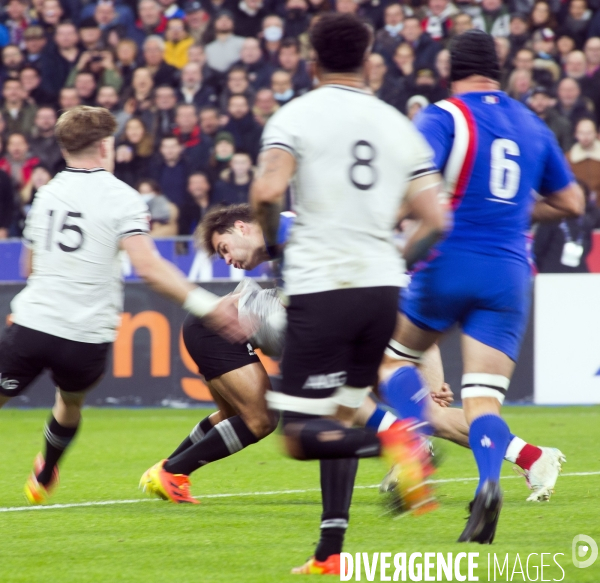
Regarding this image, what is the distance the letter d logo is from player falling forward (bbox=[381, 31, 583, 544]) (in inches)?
16.8

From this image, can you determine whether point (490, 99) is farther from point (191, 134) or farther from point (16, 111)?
point (16, 111)

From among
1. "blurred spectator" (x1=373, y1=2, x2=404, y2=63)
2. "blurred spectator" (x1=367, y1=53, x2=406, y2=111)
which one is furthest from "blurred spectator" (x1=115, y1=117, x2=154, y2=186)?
"blurred spectator" (x1=373, y1=2, x2=404, y2=63)

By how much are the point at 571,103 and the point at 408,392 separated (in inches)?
368

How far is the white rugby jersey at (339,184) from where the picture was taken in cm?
383

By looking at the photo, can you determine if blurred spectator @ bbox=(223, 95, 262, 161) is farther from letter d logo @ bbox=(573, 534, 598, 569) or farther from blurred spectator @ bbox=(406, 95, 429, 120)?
letter d logo @ bbox=(573, 534, 598, 569)

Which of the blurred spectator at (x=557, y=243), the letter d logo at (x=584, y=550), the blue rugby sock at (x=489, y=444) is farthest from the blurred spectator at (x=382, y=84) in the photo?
the letter d logo at (x=584, y=550)

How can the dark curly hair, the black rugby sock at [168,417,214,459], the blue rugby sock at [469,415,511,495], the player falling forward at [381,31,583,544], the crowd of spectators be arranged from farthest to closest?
the crowd of spectators < the black rugby sock at [168,417,214,459] < the player falling forward at [381,31,583,544] < the blue rugby sock at [469,415,511,495] < the dark curly hair

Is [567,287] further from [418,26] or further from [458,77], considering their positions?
[458,77]

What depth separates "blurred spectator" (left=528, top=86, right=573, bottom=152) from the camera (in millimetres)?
13375

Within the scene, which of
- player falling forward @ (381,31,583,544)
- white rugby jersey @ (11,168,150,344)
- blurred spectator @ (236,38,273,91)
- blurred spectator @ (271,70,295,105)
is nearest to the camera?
player falling forward @ (381,31,583,544)

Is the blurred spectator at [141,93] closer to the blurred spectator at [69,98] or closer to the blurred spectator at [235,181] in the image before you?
the blurred spectator at [69,98]

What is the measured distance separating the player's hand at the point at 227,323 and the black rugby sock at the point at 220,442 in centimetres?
204

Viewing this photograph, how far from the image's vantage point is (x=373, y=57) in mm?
13562

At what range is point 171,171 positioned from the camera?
44.5 ft
